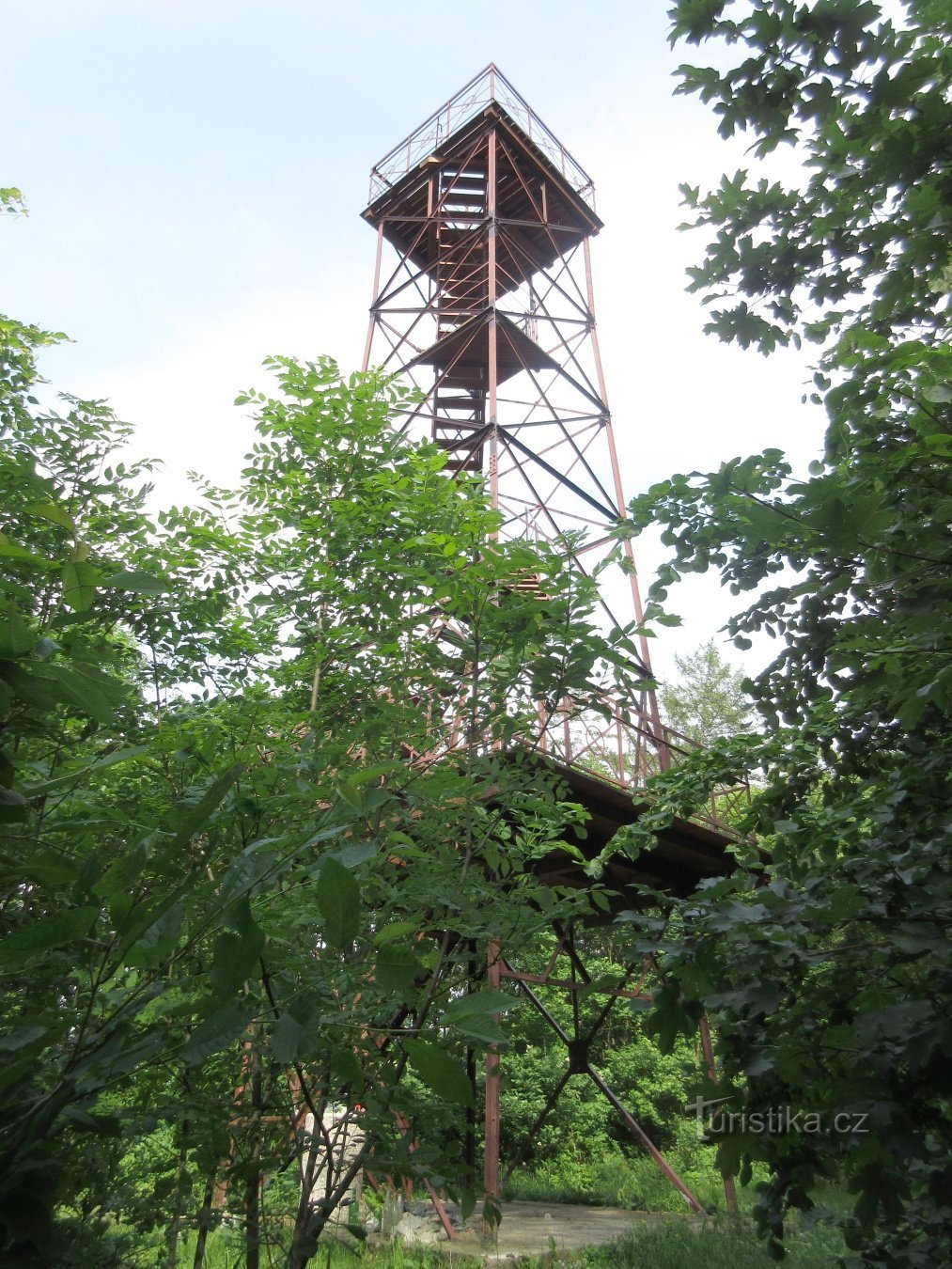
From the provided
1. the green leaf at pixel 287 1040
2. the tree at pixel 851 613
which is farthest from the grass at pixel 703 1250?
the green leaf at pixel 287 1040

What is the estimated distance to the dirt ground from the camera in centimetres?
646

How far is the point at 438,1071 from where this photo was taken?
585 millimetres

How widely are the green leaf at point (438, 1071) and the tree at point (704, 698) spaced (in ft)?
82.8

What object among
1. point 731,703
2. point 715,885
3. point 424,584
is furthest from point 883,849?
point 731,703

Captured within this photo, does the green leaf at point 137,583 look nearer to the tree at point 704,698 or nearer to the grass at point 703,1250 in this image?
the grass at point 703,1250

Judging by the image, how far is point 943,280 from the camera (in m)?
2.58

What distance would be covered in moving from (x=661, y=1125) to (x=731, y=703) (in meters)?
13.0

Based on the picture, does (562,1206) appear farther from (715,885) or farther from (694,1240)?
(715,885)

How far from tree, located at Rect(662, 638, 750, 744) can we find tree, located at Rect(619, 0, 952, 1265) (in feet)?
75.0

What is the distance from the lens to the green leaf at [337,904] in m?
0.58

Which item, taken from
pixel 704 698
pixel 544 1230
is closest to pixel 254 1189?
pixel 544 1230

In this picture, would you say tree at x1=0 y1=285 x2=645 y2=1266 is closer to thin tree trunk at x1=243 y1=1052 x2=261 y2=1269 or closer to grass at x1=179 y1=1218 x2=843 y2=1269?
thin tree trunk at x1=243 y1=1052 x2=261 y2=1269

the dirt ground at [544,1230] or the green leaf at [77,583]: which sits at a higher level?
the green leaf at [77,583]

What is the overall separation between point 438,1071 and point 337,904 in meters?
0.13
